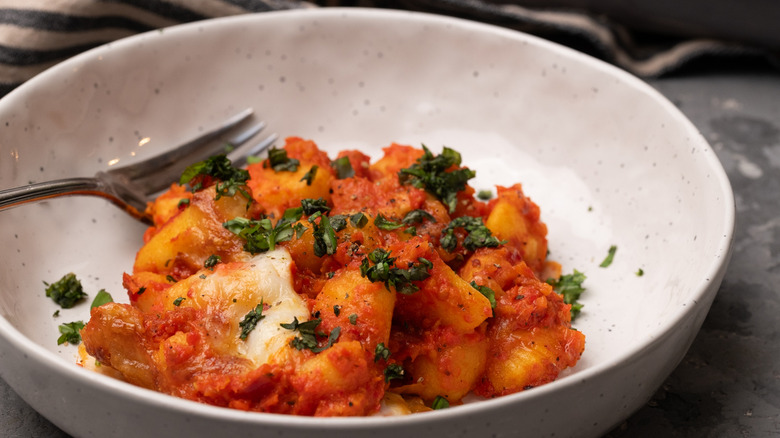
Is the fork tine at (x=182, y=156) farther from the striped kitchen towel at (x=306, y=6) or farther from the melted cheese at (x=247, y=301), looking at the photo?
the melted cheese at (x=247, y=301)

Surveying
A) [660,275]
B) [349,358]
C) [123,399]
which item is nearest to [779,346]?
[660,275]

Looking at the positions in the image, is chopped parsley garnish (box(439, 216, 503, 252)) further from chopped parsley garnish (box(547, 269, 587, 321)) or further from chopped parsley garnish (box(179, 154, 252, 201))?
chopped parsley garnish (box(179, 154, 252, 201))

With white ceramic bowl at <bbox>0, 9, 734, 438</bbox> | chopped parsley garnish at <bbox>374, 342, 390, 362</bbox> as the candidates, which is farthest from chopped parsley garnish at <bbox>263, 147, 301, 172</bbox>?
chopped parsley garnish at <bbox>374, 342, 390, 362</bbox>

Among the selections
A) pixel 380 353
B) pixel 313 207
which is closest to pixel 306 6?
pixel 313 207

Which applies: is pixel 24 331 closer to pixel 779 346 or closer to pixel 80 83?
pixel 80 83

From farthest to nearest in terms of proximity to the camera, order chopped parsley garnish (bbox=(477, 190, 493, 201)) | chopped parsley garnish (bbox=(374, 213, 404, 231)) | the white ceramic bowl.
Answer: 1. chopped parsley garnish (bbox=(477, 190, 493, 201))
2. chopped parsley garnish (bbox=(374, 213, 404, 231))
3. the white ceramic bowl
